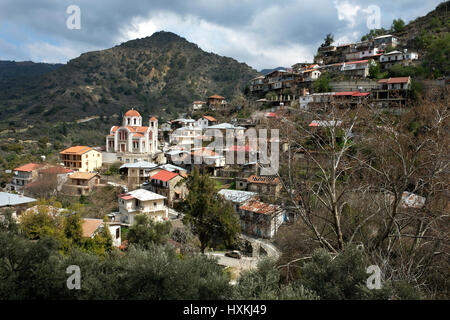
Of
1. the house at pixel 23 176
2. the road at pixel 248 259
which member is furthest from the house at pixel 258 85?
the road at pixel 248 259

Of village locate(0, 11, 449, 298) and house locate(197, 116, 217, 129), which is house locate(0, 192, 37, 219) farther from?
house locate(197, 116, 217, 129)

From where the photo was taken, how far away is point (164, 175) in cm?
2983

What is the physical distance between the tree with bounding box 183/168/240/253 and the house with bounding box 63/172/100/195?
15834 mm

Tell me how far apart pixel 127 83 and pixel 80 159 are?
8278 centimetres

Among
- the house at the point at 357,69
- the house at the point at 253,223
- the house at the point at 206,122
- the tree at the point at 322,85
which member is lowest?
the house at the point at 253,223

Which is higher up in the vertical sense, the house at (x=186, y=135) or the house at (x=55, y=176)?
the house at (x=186, y=135)

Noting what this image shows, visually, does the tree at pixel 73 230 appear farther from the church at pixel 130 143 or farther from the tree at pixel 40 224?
the church at pixel 130 143

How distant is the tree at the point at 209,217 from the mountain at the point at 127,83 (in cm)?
6827

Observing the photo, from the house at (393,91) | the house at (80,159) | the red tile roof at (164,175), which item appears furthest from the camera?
the house at (80,159)

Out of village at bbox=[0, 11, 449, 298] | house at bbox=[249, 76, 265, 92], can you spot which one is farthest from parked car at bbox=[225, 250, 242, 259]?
house at bbox=[249, 76, 265, 92]

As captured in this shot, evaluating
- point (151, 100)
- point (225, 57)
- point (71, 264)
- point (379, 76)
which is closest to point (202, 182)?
point (71, 264)

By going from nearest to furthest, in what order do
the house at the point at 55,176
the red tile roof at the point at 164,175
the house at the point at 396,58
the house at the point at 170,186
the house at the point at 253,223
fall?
the house at the point at 253,223 < the house at the point at 170,186 < the red tile roof at the point at 164,175 < the house at the point at 55,176 < the house at the point at 396,58

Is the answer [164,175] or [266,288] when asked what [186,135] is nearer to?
[164,175]

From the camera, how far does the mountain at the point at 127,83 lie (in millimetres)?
87000
